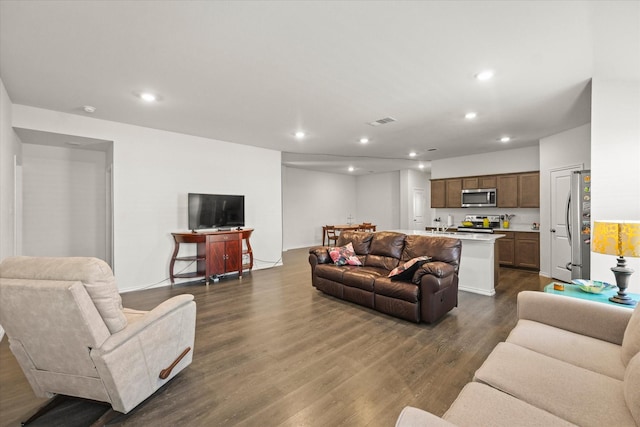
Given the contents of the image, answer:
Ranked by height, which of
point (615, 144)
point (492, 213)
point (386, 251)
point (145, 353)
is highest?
point (615, 144)

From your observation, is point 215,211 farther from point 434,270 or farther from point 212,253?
point 434,270

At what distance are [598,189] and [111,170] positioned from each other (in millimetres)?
6533

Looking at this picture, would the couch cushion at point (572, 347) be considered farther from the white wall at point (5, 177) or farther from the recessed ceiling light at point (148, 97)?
the white wall at point (5, 177)

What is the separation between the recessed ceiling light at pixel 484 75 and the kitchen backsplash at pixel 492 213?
461 cm

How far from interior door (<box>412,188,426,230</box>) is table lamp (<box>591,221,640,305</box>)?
8.01 m

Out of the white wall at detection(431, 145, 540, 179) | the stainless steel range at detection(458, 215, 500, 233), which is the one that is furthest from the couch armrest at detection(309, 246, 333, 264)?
the white wall at detection(431, 145, 540, 179)

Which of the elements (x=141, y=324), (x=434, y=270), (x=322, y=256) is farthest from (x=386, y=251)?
(x=141, y=324)

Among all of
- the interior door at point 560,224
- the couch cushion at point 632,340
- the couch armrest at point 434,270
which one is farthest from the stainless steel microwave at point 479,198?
the couch cushion at point 632,340

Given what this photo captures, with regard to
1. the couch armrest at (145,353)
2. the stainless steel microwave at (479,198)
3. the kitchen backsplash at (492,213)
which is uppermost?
the stainless steel microwave at (479,198)

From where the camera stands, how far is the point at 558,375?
1386mm

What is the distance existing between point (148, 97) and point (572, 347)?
15.0 ft

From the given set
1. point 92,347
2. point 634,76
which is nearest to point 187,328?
point 92,347

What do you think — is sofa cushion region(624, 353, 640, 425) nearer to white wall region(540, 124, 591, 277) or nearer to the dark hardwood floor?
the dark hardwood floor

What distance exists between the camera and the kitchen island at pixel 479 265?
13.9 feet
